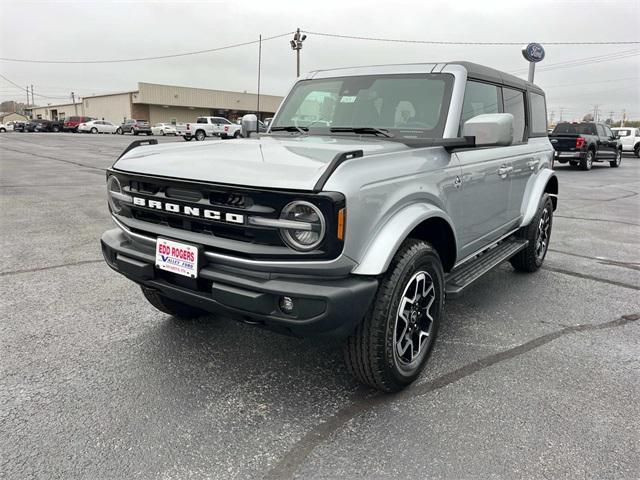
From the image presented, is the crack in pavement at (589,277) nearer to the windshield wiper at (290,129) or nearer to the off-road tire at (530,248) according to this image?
the off-road tire at (530,248)

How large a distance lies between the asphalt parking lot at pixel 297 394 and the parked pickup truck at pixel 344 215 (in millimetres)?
311

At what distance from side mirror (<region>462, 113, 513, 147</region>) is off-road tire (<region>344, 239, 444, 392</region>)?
0.80 m

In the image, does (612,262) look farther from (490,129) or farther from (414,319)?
(414,319)

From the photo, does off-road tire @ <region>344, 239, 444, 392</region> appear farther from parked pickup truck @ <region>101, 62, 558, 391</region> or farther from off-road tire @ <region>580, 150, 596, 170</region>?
off-road tire @ <region>580, 150, 596, 170</region>

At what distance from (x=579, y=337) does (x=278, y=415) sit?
2347mm

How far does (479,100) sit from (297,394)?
8.45ft

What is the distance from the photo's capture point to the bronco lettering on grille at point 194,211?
2354 millimetres

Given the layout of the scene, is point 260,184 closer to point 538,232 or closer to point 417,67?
point 417,67

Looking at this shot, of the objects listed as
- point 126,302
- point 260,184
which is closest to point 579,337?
point 260,184

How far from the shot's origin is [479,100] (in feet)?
12.3

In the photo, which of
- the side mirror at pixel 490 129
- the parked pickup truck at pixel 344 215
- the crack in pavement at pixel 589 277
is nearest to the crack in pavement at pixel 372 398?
the parked pickup truck at pixel 344 215

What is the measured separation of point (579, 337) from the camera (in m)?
3.55

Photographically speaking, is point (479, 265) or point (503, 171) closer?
point (479, 265)

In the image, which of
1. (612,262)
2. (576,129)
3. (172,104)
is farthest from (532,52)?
(172,104)
